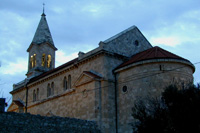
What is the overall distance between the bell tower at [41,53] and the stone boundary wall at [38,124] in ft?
74.2

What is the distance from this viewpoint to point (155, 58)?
24953 mm

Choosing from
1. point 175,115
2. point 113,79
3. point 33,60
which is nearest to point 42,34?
point 33,60

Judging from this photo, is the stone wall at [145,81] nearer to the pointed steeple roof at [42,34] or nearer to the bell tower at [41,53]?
the bell tower at [41,53]

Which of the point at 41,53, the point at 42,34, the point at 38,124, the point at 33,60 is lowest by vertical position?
the point at 38,124

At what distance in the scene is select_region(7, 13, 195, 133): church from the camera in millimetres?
25000

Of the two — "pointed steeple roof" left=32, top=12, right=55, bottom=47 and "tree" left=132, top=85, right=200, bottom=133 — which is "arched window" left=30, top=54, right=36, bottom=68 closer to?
"pointed steeple roof" left=32, top=12, right=55, bottom=47

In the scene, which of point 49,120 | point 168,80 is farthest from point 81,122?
point 168,80

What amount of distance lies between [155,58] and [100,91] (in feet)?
19.2

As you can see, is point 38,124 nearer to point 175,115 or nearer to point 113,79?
point 175,115

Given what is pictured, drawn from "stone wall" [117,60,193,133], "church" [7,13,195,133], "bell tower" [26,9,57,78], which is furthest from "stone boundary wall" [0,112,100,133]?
"bell tower" [26,9,57,78]

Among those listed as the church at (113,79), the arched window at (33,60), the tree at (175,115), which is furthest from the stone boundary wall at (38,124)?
the arched window at (33,60)

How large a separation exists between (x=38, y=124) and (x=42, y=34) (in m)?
28.1

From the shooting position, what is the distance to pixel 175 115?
1559cm

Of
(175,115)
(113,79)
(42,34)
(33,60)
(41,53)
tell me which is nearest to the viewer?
(175,115)
